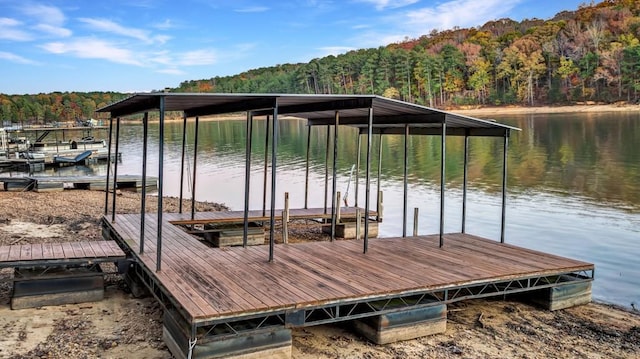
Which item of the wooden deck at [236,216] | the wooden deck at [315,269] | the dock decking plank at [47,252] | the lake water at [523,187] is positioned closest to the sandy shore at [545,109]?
the lake water at [523,187]

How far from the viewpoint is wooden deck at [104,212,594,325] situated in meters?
6.05

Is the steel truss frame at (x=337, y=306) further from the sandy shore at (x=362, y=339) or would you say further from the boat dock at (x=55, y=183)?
the boat dock at (x=55, y=183)

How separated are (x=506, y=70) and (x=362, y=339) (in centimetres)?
8283

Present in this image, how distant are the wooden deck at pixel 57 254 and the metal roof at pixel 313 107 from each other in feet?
6.29

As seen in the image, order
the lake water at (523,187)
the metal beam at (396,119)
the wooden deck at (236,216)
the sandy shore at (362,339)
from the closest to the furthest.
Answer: the sandy shore at (362,339)
the metal beam at (396,119)
the wooden deck at (236,216)
the lake water at (523,187)

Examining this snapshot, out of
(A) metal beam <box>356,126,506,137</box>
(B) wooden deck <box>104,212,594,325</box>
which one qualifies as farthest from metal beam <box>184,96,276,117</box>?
(A) metal beam <box>356,126,506,137</box>

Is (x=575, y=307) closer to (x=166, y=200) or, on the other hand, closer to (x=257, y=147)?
(x=166, y=200)

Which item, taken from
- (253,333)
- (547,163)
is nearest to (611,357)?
(253,333)

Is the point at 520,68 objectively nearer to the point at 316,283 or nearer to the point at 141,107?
the point at 141,107

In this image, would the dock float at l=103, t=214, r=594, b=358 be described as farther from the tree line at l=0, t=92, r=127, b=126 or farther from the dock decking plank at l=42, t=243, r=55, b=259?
the tree line at l=0, t=92, r=127, b=126

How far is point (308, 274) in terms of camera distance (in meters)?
7.13

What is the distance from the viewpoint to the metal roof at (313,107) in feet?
23.7

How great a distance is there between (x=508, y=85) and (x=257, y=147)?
173 feet

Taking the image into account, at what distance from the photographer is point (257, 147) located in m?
47.3
